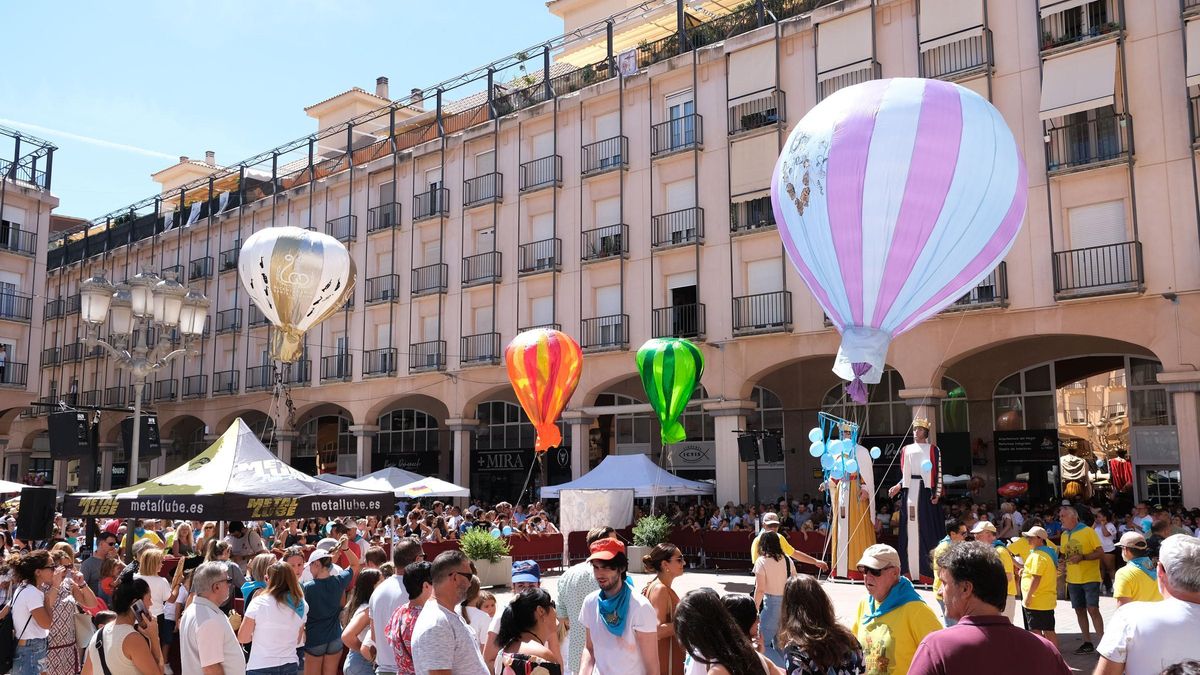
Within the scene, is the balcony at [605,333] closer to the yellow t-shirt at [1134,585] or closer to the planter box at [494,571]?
the planter box at [494,571]

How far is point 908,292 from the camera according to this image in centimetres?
1210

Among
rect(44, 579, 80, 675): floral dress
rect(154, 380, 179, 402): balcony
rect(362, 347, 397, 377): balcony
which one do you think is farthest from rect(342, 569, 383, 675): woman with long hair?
rect(154, 380, 179, 402): balcony

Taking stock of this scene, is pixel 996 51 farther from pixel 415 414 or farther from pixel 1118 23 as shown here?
pixel 415 414

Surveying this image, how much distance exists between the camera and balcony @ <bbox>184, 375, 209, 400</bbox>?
137ft

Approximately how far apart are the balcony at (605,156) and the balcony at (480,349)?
6118 millimetres

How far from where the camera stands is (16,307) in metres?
35.8

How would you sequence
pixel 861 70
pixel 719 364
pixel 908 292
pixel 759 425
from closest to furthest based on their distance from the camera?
pixel 908 292
pixel 861 70
pixel 719 364
pixel 759 425

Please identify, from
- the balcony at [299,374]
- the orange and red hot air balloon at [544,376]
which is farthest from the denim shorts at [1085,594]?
the balcony at [299,374]

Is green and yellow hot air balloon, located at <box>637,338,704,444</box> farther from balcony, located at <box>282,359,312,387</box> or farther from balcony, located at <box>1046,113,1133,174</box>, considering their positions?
balcony, located at <box>282,359,312,387</box>

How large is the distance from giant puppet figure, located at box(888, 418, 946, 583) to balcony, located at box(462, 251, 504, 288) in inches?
780

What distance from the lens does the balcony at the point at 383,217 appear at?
35.3 meters

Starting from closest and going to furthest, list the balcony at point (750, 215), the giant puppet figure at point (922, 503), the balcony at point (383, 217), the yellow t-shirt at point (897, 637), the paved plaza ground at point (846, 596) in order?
the yellow t-shirt at point (897, 637) < the paved plaza ground at point (846, 596) < the giant puppet figure at point (922, 503) < the balcony at point (750, 215) < the balcony at point (383, 217)

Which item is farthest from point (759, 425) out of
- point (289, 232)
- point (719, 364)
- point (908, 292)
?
point (908, 292)

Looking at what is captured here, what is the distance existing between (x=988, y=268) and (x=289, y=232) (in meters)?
12.2
